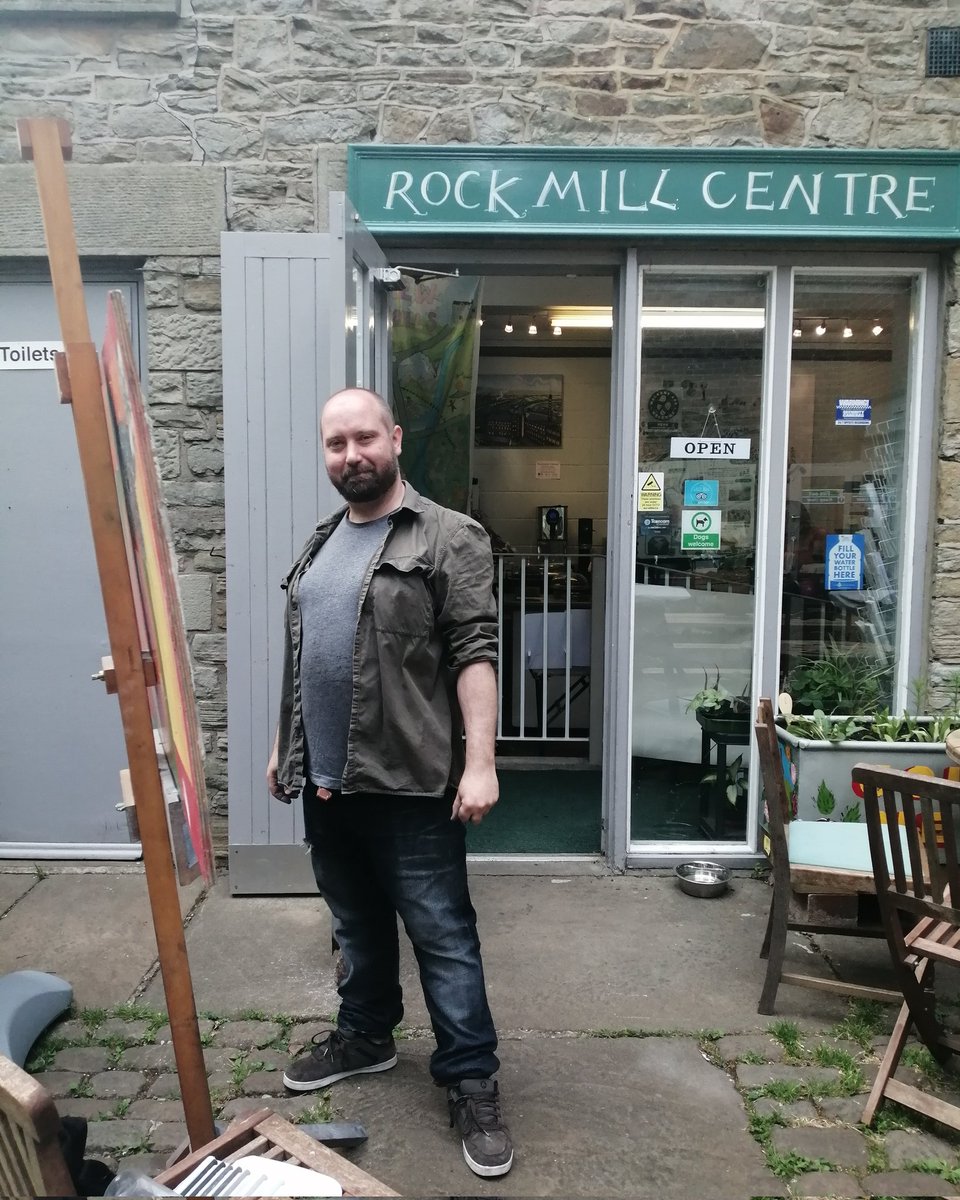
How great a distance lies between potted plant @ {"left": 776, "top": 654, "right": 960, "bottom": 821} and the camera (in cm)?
411

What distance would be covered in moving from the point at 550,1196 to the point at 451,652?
1.41 m

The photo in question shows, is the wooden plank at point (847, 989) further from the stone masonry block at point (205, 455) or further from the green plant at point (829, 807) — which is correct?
the stone masonry block at point (205, 455)

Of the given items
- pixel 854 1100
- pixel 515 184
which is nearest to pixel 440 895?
pixel 854 1100

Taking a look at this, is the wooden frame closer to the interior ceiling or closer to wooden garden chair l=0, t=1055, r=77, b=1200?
wooden garden chair l=0, t=1055, r=77, b=1200

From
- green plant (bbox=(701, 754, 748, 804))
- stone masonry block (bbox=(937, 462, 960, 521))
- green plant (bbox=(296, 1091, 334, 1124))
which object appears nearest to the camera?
green plant (bbox=(296, 1091, 334, 1124))

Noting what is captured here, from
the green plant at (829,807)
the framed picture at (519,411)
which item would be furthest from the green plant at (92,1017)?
the framed picture at (519,411)

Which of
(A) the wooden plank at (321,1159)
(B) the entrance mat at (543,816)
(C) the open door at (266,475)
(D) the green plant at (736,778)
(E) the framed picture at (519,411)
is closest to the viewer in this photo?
(A) the wooden plank at (321,1159)

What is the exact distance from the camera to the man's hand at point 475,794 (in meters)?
2.40

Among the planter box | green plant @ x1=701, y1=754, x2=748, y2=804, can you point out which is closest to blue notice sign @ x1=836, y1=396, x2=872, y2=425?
the planter box

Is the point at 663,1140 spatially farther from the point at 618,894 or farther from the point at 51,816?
the point at 51,816

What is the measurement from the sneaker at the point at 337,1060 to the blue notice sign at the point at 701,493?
273 cm

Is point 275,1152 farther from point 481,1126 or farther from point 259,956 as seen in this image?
point 259,956

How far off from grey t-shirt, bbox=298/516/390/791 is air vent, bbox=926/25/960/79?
3.51 meters

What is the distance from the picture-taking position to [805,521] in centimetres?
458
